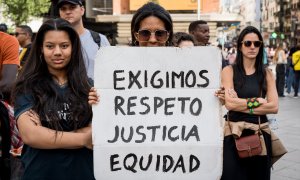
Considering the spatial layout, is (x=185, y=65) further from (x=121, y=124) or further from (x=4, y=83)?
(x=4, y=83)

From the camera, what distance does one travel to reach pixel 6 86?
347 cm

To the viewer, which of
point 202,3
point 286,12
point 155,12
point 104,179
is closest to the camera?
point 104,179

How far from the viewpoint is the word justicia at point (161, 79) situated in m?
2.29

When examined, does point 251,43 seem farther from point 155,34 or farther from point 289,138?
point 289,138

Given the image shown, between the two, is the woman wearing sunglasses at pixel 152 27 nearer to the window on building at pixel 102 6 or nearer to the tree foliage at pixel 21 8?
the tree foliage at pixel 21 8

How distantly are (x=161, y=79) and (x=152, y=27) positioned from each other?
42 centimetres

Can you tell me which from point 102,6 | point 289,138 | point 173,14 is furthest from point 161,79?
point 102,6

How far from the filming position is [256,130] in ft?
10.9

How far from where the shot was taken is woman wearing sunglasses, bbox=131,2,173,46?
2553 millimetres

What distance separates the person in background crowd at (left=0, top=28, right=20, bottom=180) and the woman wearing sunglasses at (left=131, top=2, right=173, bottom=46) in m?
1.31

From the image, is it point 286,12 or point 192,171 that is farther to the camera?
point 286,12

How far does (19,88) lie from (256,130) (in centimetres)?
185

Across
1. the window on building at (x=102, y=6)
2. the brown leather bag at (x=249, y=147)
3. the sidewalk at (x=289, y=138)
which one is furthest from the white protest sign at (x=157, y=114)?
the window on building at (x=102, y=6)

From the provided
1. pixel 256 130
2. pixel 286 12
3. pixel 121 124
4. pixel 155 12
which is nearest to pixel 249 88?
pixel 256 130
